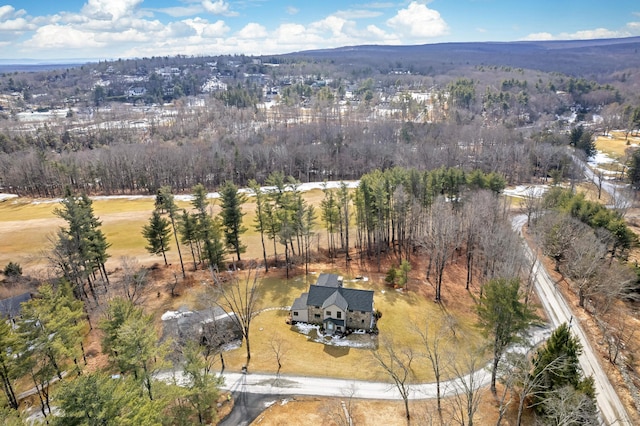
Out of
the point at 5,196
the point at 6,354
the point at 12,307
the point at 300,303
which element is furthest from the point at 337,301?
the point at 5,196

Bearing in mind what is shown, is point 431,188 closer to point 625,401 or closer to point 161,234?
point 625,401

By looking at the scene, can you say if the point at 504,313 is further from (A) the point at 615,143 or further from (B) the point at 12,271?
(A) the point at 615,143

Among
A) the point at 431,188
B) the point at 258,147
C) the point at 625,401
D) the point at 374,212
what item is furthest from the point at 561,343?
the point at 258,147

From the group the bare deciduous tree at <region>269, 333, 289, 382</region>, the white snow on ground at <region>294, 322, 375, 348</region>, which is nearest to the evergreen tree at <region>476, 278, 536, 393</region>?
the white snow on ground at <region>294, 322, 375, 348</region>

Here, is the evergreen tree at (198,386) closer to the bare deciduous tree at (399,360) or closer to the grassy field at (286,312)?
the grassy field at (286,312)

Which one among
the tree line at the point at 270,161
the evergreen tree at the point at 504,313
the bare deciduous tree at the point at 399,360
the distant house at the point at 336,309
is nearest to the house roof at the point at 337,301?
the distant house at the point at 336,309

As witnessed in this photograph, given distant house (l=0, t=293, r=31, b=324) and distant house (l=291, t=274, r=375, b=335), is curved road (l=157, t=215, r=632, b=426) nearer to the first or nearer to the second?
distant house (l=291, t=274, r=375, b=335)
